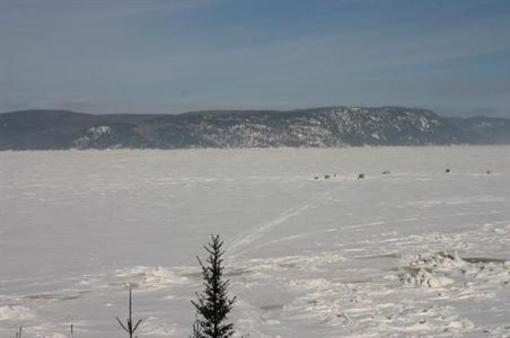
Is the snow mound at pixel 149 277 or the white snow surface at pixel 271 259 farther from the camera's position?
the snow mound at pixel 149 277

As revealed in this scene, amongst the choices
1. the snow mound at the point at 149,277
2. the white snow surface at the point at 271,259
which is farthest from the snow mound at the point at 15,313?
the snow mound at the point at 149,277

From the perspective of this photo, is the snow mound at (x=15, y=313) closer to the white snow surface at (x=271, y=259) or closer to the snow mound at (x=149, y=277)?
the white snow surface at (x=271, y=259)

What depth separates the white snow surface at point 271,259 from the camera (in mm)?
9531

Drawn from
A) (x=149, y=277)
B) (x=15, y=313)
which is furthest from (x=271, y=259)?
(x=15, y=313)

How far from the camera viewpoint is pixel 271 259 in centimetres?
1402

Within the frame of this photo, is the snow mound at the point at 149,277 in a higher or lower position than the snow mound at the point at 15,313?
higher

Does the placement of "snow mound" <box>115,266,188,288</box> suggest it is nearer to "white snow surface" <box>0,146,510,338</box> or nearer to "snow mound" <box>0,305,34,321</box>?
"white snow surface" <box>0,146,510,338</box>

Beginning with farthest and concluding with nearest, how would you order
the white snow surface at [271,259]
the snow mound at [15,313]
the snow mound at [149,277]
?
the snow mound at [149,277]
the snow mound at [15,313]
the white snow surface at [271,259]

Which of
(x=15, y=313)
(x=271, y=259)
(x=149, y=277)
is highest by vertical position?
(x=271, y=259)

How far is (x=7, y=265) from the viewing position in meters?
13.8

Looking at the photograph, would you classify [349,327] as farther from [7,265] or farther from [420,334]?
[7,265]

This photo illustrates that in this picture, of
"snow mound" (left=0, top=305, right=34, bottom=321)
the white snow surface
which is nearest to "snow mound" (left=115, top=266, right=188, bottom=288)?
the white snow surface

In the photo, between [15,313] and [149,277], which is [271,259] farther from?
[15,313]

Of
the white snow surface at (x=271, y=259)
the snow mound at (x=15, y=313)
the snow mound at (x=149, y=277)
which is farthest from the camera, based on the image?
the snow mound at (x=149, y=277)
